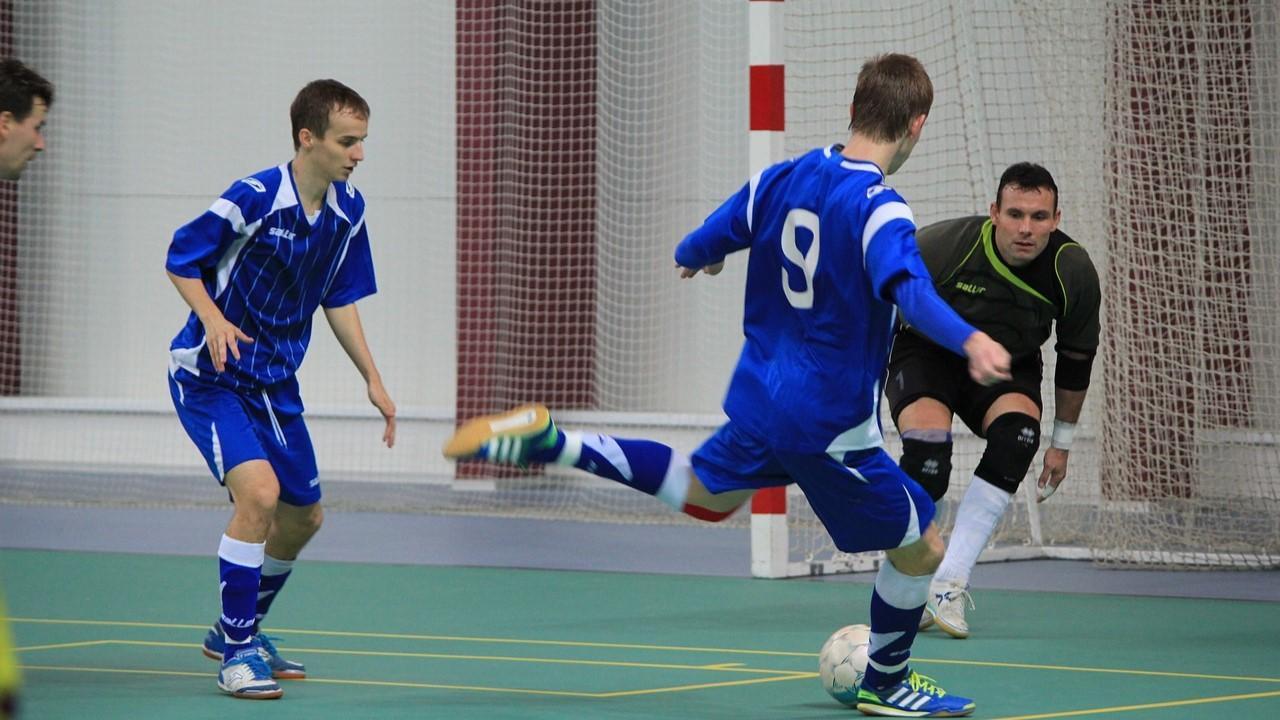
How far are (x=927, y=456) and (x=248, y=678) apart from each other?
2.28 metres

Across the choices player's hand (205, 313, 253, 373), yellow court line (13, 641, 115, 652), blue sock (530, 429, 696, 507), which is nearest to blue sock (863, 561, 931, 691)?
blue sock (530, 429, 696, 507)

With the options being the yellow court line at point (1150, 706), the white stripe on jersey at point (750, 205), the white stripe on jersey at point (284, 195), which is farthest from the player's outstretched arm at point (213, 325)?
the yellow court line at point (1150, 706)

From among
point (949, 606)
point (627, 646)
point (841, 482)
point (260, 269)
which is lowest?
point (627, 646)

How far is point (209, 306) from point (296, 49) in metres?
8.61

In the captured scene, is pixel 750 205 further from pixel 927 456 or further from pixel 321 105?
pixel 927 456

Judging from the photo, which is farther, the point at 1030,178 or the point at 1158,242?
the point at 1158,242

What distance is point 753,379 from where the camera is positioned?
4.27 m

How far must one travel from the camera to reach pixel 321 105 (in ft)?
16.1

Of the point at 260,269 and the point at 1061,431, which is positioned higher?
the point at 260,269

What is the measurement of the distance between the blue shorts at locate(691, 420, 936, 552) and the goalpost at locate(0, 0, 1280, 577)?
3539 mm

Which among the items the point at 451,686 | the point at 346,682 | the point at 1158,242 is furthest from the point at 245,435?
the point at 1158,242

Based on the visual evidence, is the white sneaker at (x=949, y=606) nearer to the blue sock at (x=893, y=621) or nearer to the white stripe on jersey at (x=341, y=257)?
the blue sock at (x=893, y=621)

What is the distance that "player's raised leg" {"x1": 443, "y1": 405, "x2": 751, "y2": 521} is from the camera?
421 centimetres

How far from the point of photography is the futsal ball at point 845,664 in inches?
179
